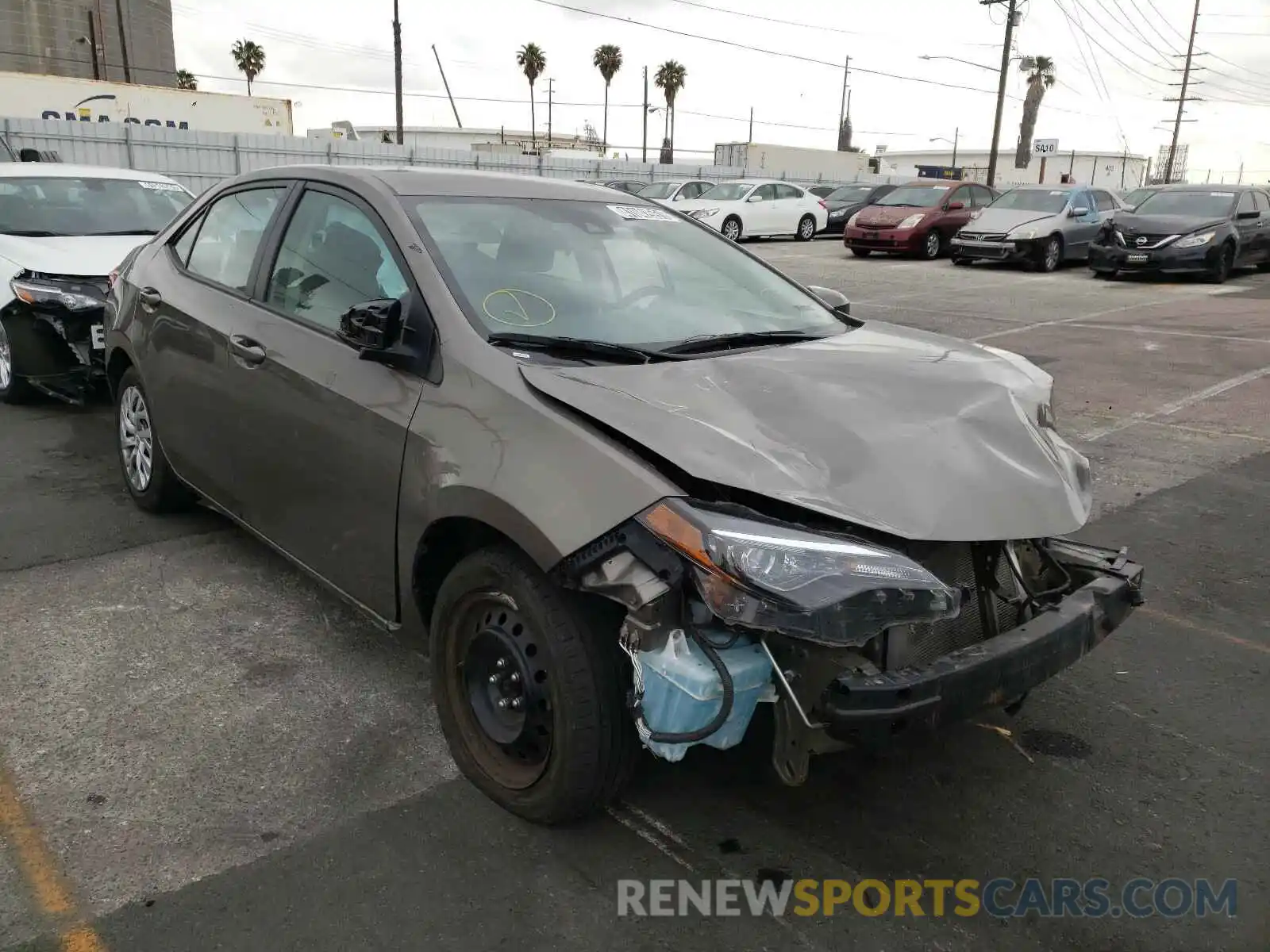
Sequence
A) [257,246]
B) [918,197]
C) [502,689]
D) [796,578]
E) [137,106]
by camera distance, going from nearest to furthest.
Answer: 1. [796,578]
2. [502,689]
3. [257,246]
4. [918,197]
5. [137,106]

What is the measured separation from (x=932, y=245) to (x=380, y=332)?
19.6 metres

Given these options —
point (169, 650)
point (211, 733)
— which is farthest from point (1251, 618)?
point (169, 650)

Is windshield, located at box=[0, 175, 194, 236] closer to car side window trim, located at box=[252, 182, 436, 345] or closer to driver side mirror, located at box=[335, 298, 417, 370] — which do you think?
car side window trim, located at box=[252, 182, 436, 345]

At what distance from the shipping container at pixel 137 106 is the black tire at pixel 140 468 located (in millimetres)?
24270

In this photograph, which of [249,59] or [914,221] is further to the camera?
[249,59]

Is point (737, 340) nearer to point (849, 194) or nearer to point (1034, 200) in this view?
point (1034, 200)

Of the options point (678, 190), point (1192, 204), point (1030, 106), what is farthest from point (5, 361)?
point (1030, 106)

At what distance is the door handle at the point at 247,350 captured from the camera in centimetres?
362

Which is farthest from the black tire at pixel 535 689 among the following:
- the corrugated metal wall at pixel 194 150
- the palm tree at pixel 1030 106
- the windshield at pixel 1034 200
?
the palm tree at pixel 1030 106

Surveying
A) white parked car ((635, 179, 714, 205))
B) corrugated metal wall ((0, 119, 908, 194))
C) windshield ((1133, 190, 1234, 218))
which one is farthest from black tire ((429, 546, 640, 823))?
white parked car ((635, 179, 714, 205))

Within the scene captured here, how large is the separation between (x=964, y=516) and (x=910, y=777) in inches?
36.8

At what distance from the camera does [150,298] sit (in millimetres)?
4555

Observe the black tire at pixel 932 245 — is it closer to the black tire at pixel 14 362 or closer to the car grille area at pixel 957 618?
the black tire at pixel 14 362

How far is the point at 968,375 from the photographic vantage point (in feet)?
10.3
